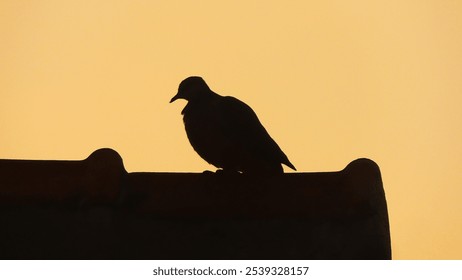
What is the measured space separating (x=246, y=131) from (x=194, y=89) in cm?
32

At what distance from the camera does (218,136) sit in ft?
6.72

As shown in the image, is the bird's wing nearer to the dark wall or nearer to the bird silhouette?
the bird silhouette

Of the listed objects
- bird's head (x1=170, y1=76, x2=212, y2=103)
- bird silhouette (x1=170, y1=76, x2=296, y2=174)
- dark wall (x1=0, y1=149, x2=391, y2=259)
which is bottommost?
dark wall (x1=0, y1=149, x2=391, y2=259)

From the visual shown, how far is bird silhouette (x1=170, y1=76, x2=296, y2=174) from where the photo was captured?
2.05m

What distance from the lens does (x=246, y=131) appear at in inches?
82.0

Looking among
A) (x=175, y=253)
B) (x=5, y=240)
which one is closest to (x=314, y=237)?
(x=175, y=253)

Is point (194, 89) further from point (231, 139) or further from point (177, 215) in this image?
point (177, 215)

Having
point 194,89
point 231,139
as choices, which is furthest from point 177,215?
point 194,89

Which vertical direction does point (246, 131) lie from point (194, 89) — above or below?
below

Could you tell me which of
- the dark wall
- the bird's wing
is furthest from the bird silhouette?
the dark wall

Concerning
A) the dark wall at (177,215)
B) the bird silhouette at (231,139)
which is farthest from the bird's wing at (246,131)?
the dark wall at (177,215)

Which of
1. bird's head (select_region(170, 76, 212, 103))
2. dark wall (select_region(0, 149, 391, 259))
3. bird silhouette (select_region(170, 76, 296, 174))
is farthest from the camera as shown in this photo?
bird's head (select_region(170, 76, 212, 103))

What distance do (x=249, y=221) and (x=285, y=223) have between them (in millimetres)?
96
